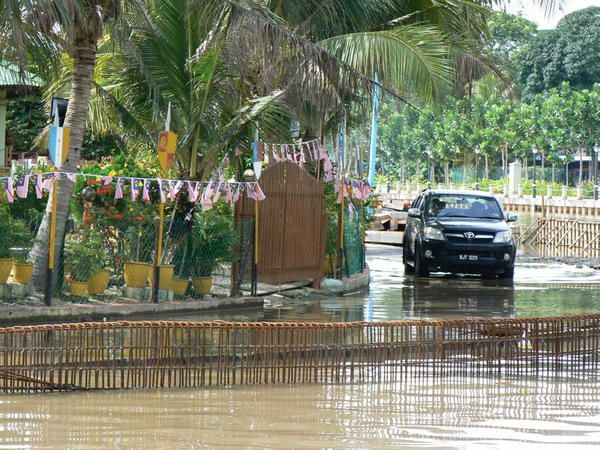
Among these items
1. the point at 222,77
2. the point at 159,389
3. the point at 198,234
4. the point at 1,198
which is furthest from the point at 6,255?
the point at 159,389

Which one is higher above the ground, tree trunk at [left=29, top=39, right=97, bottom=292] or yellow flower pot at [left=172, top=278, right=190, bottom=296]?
tree trunk at [left=29, top=39, right=97, bottom=292]

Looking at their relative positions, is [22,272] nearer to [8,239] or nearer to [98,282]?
[8,239]

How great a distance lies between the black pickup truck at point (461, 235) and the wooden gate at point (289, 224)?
3401 millimetres

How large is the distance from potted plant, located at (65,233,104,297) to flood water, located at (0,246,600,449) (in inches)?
223

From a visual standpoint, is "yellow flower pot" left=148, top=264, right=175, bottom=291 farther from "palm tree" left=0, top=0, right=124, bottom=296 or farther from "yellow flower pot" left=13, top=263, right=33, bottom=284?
"yellow flower pot" left=13, top=263, right=33, bottom=284

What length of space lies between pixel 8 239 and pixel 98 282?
1.34 metres

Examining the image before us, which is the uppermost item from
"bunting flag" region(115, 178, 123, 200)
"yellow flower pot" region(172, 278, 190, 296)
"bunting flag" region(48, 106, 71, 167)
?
"bunting flag" region(48, 106, 71, 167)

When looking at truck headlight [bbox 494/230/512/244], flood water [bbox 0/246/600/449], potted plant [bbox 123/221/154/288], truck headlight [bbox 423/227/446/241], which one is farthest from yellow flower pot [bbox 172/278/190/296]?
truck headlight [bbox 494/230/512/244]

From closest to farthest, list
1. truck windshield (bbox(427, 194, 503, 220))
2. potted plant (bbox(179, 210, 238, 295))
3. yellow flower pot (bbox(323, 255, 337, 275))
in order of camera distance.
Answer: potted plant (bbox(179, 210, 238, 295)), yellow flower pot (bbox(323, 255, 337, 275)), truck windshield (bbox(427, 194, 503, 220))

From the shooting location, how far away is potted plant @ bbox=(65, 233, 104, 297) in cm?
1458

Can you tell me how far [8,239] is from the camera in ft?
46.8

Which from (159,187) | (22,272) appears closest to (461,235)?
Answer: (159,187)

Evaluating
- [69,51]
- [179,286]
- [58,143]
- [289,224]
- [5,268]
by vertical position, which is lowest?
[179,286]

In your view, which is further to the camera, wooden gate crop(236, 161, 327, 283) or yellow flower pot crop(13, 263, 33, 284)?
wooden gate crop(236, 161, 327, 283)
